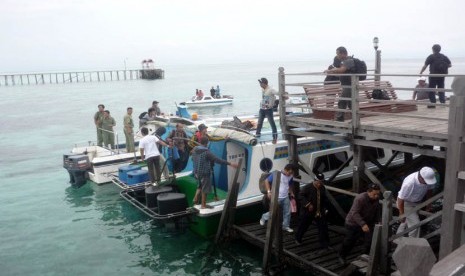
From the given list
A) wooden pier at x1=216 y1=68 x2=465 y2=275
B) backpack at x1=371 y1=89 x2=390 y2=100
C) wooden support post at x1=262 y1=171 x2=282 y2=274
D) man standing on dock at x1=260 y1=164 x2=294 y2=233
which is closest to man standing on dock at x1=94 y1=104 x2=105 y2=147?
wooden pier at x1=216 y1=68 x2=465 y2=275

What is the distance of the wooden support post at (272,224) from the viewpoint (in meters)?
8.95

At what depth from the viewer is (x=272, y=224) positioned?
9.16 metres

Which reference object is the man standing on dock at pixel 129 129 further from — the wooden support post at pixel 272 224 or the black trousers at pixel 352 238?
the black trousers at pixel 352 238

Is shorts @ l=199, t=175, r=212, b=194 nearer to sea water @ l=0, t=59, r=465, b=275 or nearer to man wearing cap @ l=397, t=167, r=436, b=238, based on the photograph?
sea water @ l=0, t=59, r=465, b=275

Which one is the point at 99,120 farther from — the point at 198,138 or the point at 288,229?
the point at 288,229

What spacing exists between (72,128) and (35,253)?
29.5 meters

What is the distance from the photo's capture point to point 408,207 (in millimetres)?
8133

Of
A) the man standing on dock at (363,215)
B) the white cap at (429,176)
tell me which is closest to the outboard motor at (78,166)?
the man standing on dock at (363,215)

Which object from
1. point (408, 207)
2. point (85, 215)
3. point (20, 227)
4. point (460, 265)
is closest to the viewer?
point (460, 265)

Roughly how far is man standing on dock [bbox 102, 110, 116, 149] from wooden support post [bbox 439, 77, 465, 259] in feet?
48.8

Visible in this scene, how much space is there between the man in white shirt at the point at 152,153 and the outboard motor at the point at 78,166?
4893 mm

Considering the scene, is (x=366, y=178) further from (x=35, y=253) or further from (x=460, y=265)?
(x=35, y=253)

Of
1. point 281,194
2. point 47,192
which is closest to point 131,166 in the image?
point 47,192

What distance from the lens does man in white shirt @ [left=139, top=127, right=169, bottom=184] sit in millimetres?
12938
